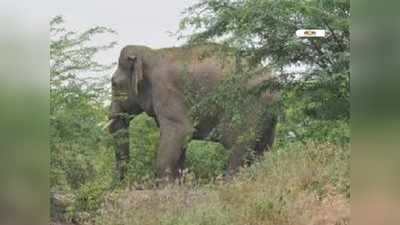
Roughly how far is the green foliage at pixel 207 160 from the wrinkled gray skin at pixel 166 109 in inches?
2.4

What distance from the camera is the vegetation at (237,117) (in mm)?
5258

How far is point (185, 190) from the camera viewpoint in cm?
550

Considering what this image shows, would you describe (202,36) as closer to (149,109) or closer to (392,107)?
(149,109)

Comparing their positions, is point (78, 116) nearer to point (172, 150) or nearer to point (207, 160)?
point (172, 150)

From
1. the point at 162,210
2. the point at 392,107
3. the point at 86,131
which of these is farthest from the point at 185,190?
the point at 392,107

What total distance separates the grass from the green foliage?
0.55ft

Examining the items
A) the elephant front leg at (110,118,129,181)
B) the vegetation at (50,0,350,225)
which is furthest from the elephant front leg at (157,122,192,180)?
the elephant front leg at (110,118,129,181)

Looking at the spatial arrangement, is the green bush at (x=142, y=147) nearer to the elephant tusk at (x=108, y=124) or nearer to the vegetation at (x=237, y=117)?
the vegetation at (x=237, y=117)

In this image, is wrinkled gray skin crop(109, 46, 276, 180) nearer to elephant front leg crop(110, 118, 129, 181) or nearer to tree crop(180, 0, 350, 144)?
elephant front leg crop(110, 118, 129, 181)

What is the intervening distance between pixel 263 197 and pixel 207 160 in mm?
725

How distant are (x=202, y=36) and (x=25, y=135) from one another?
8.39ft

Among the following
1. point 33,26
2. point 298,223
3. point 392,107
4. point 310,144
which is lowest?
point 298,223

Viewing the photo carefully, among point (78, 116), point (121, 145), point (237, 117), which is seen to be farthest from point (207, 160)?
point (78, 116)

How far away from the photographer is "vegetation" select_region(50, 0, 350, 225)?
5.26m
